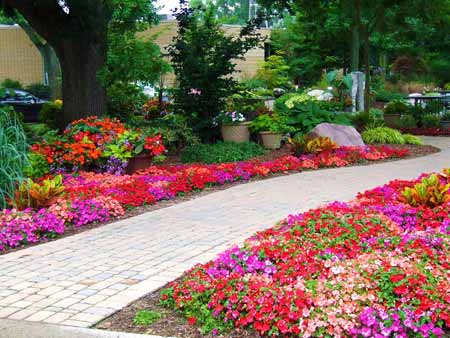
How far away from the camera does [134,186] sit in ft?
29.6

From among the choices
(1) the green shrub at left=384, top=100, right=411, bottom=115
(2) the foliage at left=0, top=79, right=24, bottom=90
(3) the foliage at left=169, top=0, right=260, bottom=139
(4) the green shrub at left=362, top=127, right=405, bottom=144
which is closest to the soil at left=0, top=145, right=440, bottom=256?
(4) the green shrub at left=362, top=127, right=405, bottom=144

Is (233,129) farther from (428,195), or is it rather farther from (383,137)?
(428,195)

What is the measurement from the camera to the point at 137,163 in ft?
35.1

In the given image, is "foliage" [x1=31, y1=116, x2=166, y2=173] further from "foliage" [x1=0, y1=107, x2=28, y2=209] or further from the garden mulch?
the garden mulch

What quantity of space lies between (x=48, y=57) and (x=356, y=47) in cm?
1553

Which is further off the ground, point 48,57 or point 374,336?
point 48,57

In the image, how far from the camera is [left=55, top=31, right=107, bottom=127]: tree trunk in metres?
13.2

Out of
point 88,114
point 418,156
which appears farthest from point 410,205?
point 88,114

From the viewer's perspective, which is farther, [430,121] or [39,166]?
[430,121]

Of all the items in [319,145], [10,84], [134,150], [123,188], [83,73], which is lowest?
[123,188]

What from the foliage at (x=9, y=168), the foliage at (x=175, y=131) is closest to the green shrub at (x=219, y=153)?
the foliage at (x=175, y=131)

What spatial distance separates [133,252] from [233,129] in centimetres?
789

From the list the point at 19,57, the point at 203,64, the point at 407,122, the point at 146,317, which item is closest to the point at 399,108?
the point at 407,122

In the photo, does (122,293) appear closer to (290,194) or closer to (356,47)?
(290,194)
